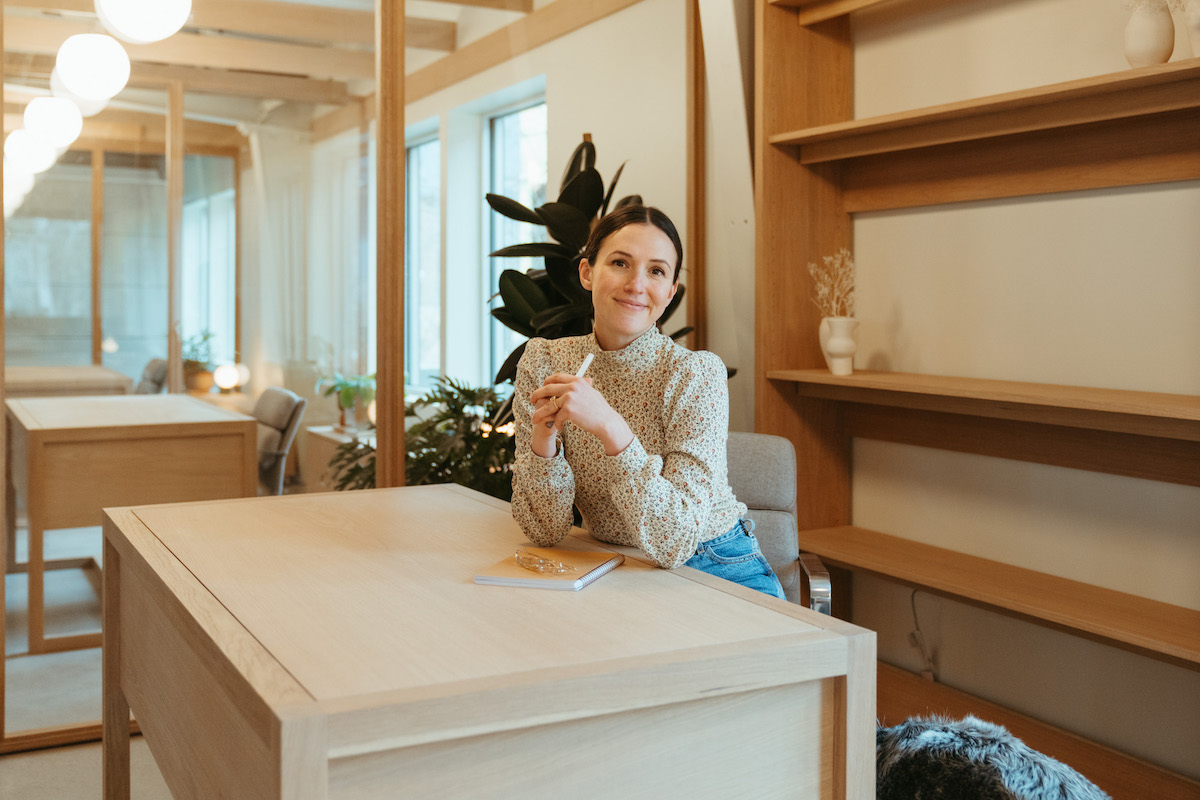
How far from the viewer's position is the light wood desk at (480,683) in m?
0.97

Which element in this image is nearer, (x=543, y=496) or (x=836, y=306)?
(x=543, y=496)

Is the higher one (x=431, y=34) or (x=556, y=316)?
(x=431, y=34)

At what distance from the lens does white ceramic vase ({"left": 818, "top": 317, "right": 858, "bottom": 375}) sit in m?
2.83

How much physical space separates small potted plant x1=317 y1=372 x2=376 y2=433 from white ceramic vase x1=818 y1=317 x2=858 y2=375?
1.39 metres

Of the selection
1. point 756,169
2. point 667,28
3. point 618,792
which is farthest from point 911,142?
point 618,792

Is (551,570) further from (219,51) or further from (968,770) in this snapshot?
(219,51)

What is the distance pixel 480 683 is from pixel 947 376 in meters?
2.12

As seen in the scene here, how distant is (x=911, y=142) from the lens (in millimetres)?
2658

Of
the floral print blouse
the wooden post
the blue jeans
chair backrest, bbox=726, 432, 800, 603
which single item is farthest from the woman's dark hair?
the wooden post

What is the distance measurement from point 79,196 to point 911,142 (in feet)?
7.23

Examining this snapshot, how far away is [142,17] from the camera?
2936 millimetres

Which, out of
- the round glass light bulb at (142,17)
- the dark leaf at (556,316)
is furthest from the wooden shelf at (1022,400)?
the round glass light bulb at (142,17)

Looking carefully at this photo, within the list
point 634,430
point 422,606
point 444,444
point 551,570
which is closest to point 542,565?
point 551,570

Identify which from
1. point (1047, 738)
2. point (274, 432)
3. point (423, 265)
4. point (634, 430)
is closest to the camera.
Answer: point (634, 430)
